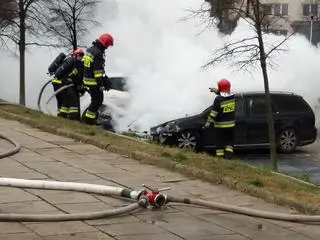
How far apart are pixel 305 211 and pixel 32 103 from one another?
22.5 m

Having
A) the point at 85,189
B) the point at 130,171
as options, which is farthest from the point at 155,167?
the point at 85,189

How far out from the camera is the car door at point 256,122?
→ 583 inches

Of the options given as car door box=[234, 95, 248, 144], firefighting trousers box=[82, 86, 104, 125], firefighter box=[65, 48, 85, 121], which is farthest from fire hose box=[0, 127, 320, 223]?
car door box=[234, 95, 248, 144]

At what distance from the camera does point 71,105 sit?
13.0 m

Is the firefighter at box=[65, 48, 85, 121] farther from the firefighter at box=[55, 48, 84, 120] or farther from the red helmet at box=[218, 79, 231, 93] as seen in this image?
the red helmet at box=[218, 79, 231, 93]

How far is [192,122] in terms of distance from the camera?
563 inches

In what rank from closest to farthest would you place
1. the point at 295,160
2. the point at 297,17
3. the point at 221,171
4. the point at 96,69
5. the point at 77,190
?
the point at 77,190
the point at 221,171
the point at 96,69
the point at 295,160
the point at 297,17

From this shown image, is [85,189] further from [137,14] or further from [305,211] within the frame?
[137,14]

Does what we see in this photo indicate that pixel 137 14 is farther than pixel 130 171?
Yes

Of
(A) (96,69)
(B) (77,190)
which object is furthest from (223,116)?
(B) (77,190)

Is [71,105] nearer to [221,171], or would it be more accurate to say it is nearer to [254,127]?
[254,127]

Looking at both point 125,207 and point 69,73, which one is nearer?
point 125,207

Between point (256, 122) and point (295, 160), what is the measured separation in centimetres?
122

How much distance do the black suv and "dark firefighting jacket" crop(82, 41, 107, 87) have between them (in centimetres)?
326
